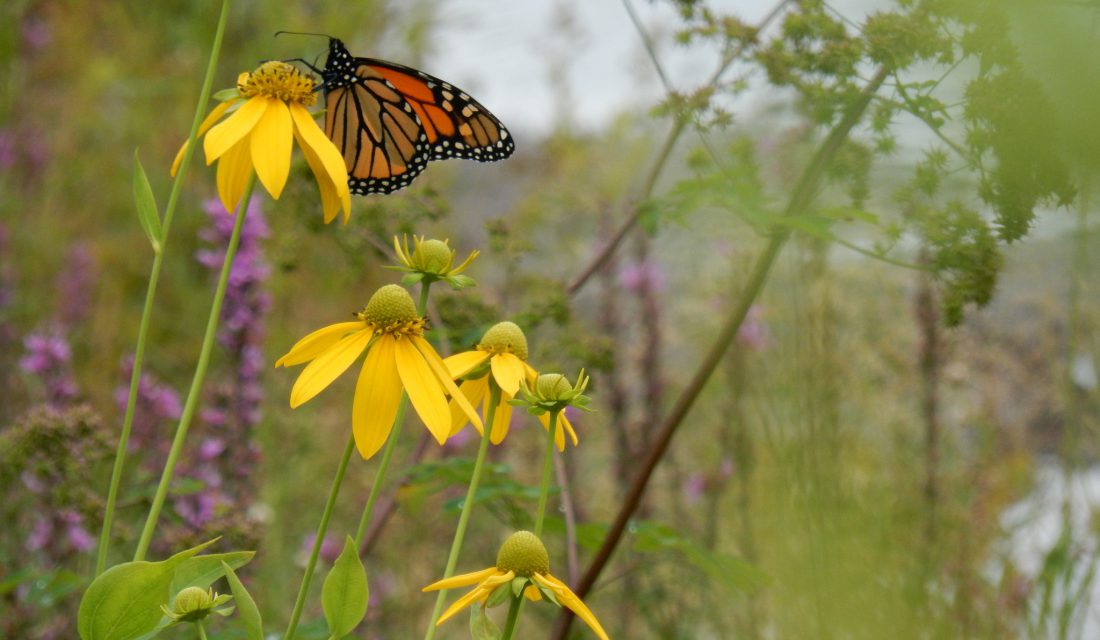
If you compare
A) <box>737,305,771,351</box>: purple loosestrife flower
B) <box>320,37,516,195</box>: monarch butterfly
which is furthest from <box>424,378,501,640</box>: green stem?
<box>737,305,771,351</box>: purple loosestrife flower

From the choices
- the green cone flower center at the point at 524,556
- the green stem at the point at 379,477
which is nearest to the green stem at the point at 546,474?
the green cone flower center at the point at 524,556

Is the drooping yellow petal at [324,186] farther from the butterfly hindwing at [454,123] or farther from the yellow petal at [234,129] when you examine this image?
the butterfly hindwing at [454,123]

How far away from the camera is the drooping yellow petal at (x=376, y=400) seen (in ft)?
2.49

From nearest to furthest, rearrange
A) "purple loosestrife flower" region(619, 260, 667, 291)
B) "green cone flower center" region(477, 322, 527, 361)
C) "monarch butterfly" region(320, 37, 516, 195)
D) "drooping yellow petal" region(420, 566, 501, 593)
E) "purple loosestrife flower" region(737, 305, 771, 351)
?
"drooping yellow petal" region(420, 566, 501, 593) < "green cone flower center" region(477, 322, 527, 361) < "monarch butterfly" region(320, 37, 516, 195) < "purple loosestrife flower" region(737, 305, 771, 351) < "purple loosestrife flower" region(619, 260, 667, 291)

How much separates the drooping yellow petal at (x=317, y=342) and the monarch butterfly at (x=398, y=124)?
0.77m

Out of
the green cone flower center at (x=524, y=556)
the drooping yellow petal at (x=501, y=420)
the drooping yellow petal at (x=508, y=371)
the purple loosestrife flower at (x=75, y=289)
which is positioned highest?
the purple loosestrife flower at (x=75, y=289)

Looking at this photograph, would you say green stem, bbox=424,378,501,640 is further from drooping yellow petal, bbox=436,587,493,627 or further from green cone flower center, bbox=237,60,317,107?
green cone flower center, bbox=237,60,317,107

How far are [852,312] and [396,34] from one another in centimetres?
243

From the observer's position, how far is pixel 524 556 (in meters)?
0.74

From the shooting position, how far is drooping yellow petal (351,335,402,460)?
0.76 metres

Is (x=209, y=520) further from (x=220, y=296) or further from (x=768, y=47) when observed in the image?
(x=768, y=47)

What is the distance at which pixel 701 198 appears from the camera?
1308 millimetres

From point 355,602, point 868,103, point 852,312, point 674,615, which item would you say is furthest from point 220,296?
point 852,312

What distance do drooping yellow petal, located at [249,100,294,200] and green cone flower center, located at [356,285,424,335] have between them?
0.12 m
